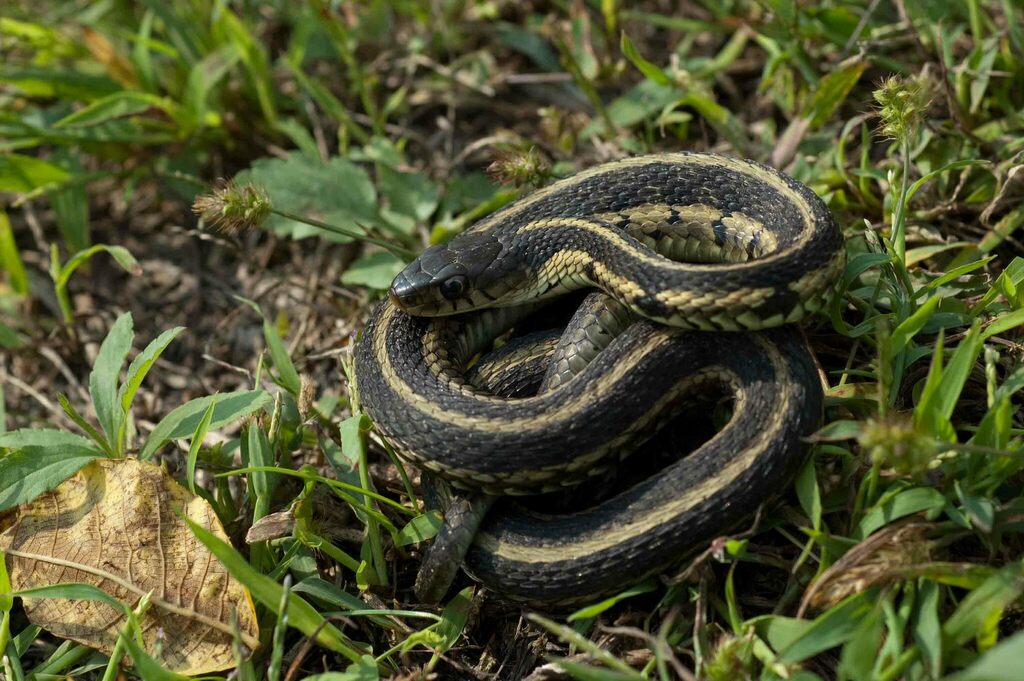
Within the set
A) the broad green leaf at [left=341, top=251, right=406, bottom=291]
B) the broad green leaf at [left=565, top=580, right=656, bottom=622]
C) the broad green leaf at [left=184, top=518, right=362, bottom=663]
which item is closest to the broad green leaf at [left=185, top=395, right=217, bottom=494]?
the broad green leaf at [left=184, top=518, right=362, bottom=663]

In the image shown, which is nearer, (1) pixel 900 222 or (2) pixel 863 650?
(2) pixel 863 650

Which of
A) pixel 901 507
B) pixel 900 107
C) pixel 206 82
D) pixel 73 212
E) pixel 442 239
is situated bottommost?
pixel 73 212

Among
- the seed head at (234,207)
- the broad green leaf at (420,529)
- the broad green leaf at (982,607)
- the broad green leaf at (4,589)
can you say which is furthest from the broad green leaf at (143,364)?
the broad green leaf at (982,607)

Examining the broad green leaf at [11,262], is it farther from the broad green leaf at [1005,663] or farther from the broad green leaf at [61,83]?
the broad green leaf at [1005,663]

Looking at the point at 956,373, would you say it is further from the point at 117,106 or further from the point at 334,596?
the point at 117,106

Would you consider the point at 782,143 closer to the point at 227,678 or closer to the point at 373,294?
the point at 373,294

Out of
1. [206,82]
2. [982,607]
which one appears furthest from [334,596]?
[206,82]
